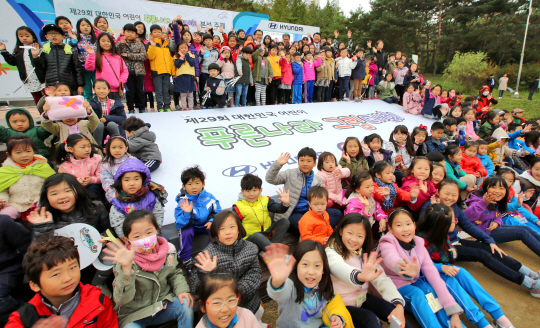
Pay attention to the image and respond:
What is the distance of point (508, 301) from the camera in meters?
2.37

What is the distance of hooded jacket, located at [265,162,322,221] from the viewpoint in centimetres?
286

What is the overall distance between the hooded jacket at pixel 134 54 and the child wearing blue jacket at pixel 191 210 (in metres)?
3.55

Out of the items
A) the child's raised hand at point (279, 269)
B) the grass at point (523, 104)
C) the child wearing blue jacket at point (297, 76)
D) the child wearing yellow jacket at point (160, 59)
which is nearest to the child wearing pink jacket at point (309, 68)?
the child wearing blue jacket at point (297, 76)

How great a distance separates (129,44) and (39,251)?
4.69 meters

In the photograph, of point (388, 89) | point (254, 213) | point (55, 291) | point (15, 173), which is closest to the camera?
point (55, 291)

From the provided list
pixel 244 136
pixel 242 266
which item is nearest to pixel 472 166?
pixel 244 136

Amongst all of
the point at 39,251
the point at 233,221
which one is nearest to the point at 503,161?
the point at 233,221

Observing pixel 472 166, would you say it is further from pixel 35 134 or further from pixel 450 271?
pixel 35 134

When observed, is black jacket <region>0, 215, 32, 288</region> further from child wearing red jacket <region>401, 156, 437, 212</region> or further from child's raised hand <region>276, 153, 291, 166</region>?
child wearing red jacket <region>401, 156, 437, 212</region>

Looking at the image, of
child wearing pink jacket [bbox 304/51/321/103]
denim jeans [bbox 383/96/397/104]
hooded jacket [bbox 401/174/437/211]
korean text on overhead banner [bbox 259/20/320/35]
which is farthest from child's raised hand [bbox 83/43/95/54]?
korean text on overhead banner [bbox 259/20/320/35]

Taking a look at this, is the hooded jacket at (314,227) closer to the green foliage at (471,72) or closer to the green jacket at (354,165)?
the green jacket at (354,165)

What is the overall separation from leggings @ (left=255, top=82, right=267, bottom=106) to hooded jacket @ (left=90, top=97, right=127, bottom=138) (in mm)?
3549

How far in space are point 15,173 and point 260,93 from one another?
5.25 m

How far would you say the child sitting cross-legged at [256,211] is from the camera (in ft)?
8.21
